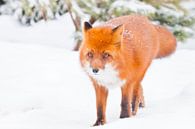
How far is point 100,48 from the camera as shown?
197 inches

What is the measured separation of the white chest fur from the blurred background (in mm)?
5682

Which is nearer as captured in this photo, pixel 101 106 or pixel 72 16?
pixel 101 106

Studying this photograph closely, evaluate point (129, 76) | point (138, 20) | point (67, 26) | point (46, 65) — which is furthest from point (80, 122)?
point (67, 26)

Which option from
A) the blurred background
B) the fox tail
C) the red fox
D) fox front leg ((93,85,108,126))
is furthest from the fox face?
the blurred background

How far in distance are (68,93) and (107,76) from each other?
2403 millimetres

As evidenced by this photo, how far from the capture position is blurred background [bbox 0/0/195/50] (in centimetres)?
1173

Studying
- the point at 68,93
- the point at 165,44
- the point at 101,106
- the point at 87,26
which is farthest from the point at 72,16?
the point at 87,26

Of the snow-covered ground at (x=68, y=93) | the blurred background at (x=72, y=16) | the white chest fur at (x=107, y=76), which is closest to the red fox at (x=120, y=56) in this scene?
the white chest fur at (x=107, y=76)

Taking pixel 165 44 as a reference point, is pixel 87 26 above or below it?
above

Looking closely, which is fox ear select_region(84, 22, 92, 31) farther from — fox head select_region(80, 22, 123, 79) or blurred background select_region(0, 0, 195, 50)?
blurred background select_region(0, 0, 195, 50)

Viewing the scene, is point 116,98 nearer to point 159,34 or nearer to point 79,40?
point 159,34

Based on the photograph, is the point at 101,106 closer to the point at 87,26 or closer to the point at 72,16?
the point at 87,26

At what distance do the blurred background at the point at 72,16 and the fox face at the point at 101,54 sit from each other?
18.9 feet

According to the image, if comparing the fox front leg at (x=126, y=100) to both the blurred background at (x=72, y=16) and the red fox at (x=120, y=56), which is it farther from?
the blurred background at (x=72, y=16)
